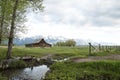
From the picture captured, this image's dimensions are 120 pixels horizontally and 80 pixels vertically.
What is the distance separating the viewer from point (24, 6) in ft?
156

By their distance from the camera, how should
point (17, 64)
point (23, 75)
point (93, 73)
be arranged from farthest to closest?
1. point (17, 64)
2. point (23, 75)
3. point (93, 73)

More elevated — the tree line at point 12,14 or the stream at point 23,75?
the tree line at point 12,14

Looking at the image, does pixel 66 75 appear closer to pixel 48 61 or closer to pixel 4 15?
pixel 48 61

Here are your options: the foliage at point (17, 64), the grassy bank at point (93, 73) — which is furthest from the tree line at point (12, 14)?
the grassy bank at point (93, 73)

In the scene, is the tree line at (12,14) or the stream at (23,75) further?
the tree line at (12,14)

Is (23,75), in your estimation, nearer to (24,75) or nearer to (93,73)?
(24,75)

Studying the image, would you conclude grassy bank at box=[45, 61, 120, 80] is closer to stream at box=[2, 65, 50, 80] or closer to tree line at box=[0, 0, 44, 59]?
stream at box=[2, 65, 50, 80]

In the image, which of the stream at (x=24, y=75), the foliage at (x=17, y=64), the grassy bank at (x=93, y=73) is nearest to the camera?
the grassy bank at (x=93, y=73)

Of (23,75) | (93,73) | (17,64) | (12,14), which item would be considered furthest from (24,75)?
(12,14)

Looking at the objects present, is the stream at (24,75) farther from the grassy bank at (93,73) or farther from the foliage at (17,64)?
the foliage at (17,64)

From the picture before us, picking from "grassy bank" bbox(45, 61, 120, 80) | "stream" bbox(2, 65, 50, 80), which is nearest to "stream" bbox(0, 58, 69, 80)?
"stream" bbox(2, 65, 50, 80)

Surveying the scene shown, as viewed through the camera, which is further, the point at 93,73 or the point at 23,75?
the point at 23,75

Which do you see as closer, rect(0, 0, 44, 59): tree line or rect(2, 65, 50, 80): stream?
rect(2, 65, 50, 80): stream

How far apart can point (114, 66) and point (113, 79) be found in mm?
3216
